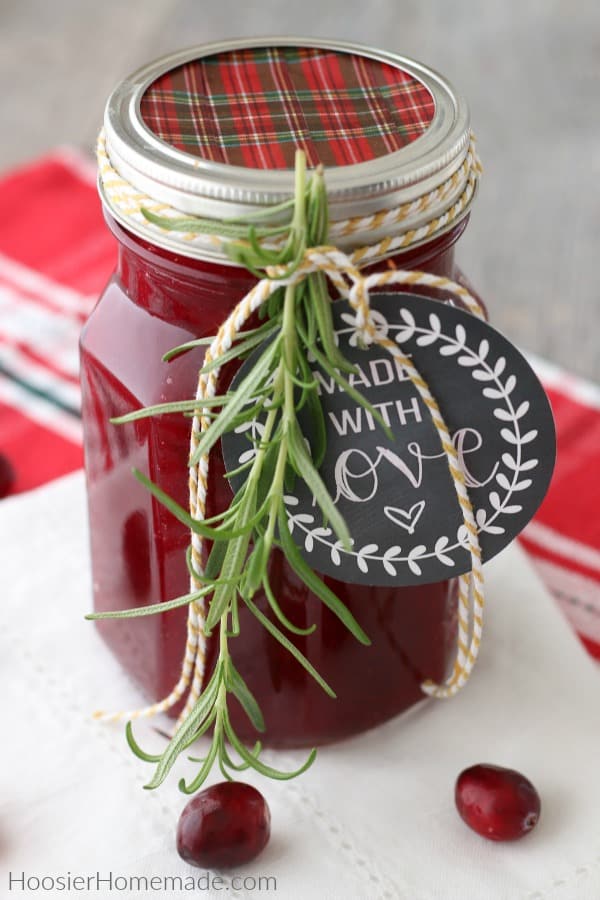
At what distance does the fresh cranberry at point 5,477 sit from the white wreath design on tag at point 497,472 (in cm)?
36

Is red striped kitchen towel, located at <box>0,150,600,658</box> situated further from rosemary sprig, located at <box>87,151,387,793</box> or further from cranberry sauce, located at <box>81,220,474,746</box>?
rosemary sprig, located at <box>87,151,387,793</box>

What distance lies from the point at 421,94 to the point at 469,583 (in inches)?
9.6

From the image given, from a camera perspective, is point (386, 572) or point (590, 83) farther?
point (590, 83)

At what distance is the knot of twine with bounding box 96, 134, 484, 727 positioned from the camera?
441 mm

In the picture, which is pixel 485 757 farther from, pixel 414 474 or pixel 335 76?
pixel 335 76

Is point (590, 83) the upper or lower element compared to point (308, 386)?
lower

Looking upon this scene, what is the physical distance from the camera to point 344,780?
0.58 metres

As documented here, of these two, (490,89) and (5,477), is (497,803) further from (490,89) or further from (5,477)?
(490,89)

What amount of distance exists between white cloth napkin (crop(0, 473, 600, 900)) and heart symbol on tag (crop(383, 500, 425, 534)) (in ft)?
0.51

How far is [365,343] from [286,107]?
0.13 meters

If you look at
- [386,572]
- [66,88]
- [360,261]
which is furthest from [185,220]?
[66,88]

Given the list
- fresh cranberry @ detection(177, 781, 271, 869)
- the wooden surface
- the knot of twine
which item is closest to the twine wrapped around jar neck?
the knot of twine

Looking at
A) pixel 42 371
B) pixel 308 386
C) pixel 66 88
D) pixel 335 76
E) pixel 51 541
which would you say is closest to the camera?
pixel 308 386

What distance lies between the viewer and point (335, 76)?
0.54m
